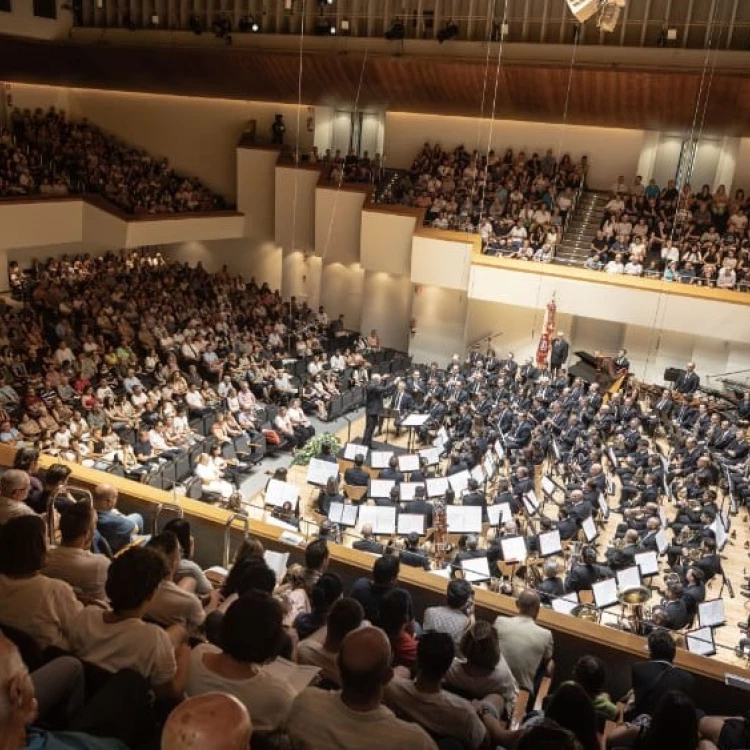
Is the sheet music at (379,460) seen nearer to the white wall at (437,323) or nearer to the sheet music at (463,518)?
the sheet music at (463,518)

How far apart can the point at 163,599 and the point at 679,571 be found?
20.4 feet

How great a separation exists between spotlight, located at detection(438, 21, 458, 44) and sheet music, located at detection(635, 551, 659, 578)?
42.0 feet

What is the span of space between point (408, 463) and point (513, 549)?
3.05 m

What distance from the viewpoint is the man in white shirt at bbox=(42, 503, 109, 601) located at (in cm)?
340

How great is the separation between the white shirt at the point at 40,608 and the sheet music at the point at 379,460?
7.76 meters

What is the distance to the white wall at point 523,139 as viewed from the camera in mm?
17406

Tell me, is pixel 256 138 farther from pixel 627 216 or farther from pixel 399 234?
pixel 627 216

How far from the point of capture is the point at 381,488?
930cm

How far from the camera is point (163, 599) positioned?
325cm

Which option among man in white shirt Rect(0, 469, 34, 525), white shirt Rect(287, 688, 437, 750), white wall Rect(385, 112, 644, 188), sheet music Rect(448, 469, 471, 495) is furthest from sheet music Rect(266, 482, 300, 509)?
white wall Rect(385, 112, 644, 188)

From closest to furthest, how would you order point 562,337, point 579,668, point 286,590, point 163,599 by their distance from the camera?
point 163,599 < point 579,668 < point 286,590 < point 562,337

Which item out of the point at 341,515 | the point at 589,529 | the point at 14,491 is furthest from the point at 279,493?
the point at 14,491

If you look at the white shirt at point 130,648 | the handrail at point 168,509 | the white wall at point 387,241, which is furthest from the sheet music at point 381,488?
the white wall at point 387,241

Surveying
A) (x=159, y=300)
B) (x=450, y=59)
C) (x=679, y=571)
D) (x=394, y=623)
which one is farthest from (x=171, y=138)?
(x=394, y=623)
